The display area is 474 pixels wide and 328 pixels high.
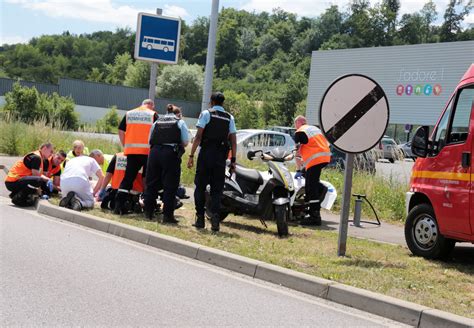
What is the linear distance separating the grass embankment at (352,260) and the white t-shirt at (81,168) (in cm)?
75

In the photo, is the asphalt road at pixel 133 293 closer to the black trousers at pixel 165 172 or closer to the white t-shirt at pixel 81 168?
the black trousers at pixel 165 172

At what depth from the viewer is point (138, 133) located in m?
10.8

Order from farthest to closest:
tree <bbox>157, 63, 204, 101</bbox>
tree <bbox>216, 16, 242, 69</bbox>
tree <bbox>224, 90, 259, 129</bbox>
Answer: tree <bbox>216, 16, 242, 69</bbox> → tree <bbox>157, 63, 204, 101</bbox> → tree <bbox>224, 90, 259, 129</bbox>

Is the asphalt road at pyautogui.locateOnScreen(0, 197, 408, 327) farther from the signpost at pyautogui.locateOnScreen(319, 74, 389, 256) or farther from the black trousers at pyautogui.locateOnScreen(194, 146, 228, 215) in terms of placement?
the signpost at pyautogui.locateOnScreen(319, 74, 389, 256)

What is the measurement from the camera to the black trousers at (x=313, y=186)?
11203 millimetres

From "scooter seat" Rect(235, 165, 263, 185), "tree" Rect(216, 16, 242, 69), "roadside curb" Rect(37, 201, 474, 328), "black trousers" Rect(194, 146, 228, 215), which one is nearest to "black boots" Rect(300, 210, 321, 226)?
"scooter seat" Rect(235, 165, 263, 185)

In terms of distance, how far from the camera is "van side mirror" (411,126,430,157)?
8.20 meters

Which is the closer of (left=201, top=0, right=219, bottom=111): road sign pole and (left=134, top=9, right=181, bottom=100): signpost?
(left=134, top=9, right=181, bottom=100): signpost

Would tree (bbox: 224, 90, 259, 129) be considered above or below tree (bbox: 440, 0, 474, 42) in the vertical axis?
below

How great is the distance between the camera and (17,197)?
11.4 metres

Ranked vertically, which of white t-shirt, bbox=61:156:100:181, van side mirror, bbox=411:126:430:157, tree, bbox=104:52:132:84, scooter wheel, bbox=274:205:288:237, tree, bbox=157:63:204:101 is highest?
tree, bbox=104:52:132:84

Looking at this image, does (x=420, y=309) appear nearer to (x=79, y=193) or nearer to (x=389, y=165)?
(x=79, y=193)

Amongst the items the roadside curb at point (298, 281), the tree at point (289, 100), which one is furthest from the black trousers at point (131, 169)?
the tree at point (289, 100)

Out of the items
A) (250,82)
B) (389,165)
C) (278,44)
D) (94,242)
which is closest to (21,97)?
(389,165)
